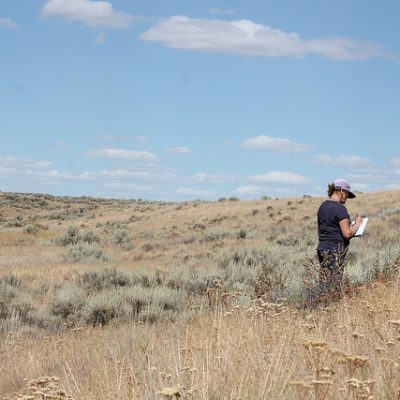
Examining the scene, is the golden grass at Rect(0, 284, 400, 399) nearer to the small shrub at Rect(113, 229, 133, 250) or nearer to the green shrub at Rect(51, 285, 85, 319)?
the green shrub at Rect(51, 285, 85, 319)

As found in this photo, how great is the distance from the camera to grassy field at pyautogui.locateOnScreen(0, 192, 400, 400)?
3.72m

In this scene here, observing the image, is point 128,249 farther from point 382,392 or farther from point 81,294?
point 382,392

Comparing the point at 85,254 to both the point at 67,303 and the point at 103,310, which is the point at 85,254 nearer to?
the point at 67,303

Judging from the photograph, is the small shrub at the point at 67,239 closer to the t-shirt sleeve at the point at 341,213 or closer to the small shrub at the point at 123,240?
the small shrub at the point at 123,240

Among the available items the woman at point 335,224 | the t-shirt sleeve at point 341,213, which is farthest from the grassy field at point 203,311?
the t-shirt sleeve at point 341,213

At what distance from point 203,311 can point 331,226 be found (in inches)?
83.3

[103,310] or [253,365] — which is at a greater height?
[253,365]

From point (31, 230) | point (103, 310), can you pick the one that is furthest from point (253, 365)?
point (31, 230)

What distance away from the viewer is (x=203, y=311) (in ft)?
30.4

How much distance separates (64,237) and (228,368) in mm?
26112

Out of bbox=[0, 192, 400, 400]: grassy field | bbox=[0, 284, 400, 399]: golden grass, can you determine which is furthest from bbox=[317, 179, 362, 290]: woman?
bbox=[0, 284, 400, 399]: golden grass

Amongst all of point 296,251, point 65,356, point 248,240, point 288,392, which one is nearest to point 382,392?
point 288,392

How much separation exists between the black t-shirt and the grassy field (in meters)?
0.33

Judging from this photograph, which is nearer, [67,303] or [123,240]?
[67,303]
